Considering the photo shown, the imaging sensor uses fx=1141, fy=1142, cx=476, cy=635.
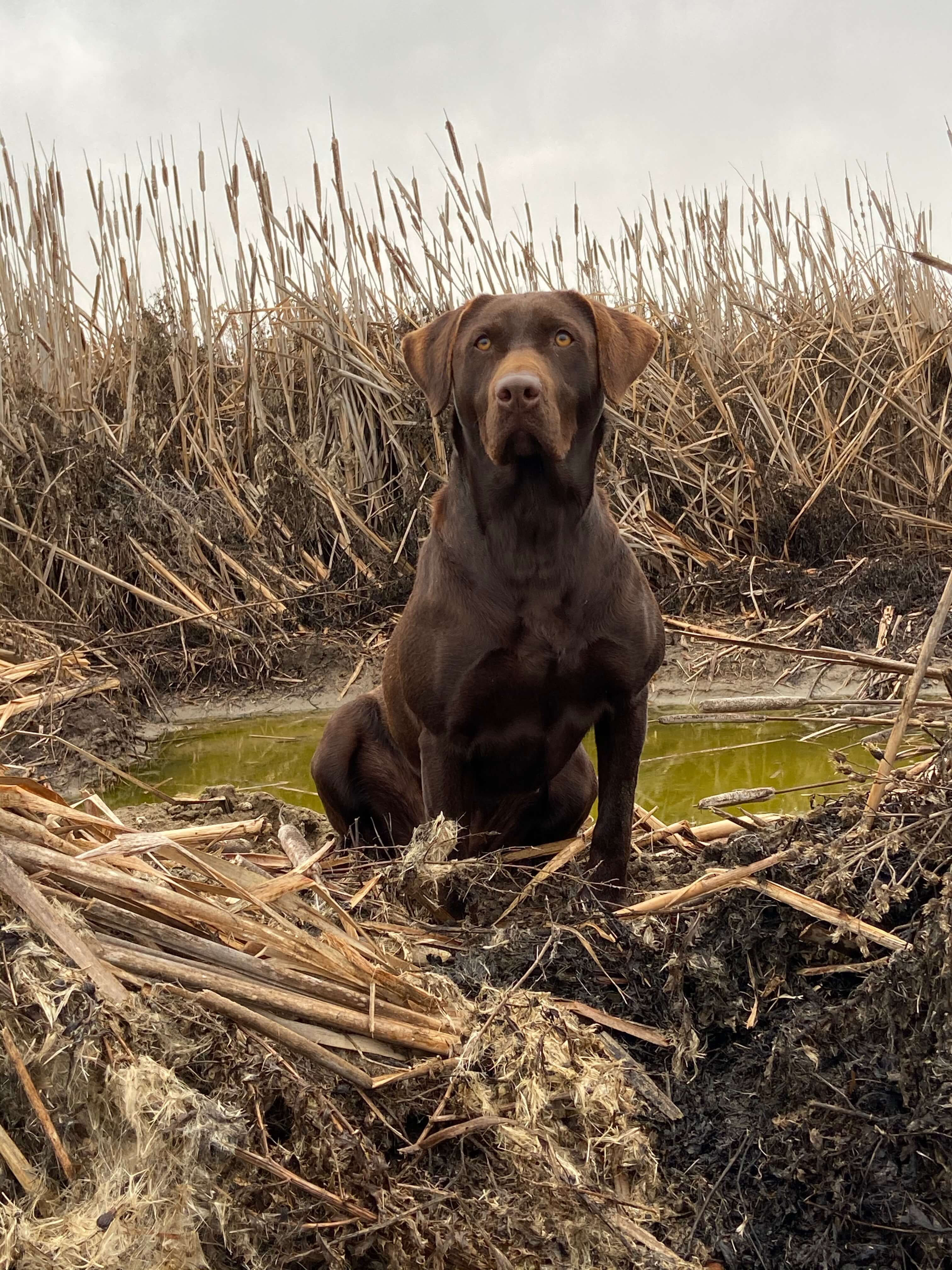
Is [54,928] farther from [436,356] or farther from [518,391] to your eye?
[436,356]

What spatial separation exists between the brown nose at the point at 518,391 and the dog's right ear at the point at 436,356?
0.40 meters

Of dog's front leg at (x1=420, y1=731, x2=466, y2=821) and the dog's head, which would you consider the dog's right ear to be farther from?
dog's front leg at (x1=420, y1=731, x2=466, y2=821)

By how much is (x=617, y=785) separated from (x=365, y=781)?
41.9 inches

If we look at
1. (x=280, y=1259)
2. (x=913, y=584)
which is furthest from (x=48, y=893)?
(x=913, y=584)

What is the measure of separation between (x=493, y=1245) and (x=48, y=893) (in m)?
0.85

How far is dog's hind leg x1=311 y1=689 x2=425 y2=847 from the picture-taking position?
12.2 ft

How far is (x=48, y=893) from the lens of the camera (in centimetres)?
178

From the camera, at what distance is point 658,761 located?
506cm

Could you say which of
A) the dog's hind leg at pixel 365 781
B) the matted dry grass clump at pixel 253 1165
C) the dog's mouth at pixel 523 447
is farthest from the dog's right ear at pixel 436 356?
the matted dry grass clump at pixel 253 1165

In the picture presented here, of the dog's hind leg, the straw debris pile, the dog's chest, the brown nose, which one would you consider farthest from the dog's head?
the straw debris pile

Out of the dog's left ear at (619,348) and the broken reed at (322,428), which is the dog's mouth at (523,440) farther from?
the broken reed at (322,428)

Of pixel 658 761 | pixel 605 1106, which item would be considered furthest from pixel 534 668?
pixel 658 761

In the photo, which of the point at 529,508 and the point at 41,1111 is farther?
the point at 529,508

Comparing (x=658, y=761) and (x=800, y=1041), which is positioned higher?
(x=800, y=1041)
